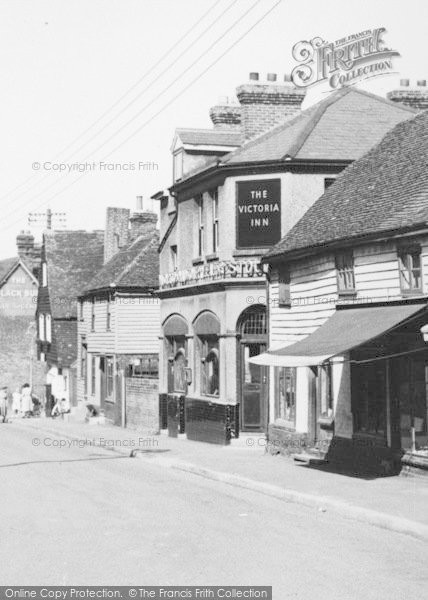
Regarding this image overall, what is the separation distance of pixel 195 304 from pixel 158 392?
5.35 meters

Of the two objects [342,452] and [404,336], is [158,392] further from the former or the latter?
[404,336]

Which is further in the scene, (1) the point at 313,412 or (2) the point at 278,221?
(2) the point at 278,221

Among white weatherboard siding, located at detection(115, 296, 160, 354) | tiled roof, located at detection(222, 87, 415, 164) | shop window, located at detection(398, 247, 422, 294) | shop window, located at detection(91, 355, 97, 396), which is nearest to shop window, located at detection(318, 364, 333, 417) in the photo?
shop window, located at detection(398, 247, 422, 294)

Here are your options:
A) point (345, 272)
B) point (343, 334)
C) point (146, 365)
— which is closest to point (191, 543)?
point (343, 334)

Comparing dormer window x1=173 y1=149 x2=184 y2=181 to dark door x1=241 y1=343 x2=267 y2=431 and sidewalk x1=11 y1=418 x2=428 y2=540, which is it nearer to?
dark door x1=241 y1=343 x2=267 y2=431

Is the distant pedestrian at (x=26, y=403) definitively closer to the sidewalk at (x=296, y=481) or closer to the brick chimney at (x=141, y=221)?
the brick chimney at (x=141, y=221)

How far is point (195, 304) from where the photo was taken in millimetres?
29078

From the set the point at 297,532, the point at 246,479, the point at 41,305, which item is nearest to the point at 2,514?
the point at 297,532

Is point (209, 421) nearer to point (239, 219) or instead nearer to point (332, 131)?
point (239, 219)

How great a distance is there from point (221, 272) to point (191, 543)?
15.8 meters

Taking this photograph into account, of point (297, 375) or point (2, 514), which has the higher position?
point (297, 375)

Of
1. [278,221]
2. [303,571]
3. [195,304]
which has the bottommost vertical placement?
[303,571]

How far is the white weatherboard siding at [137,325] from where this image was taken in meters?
40.3

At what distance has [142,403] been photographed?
35.2m
